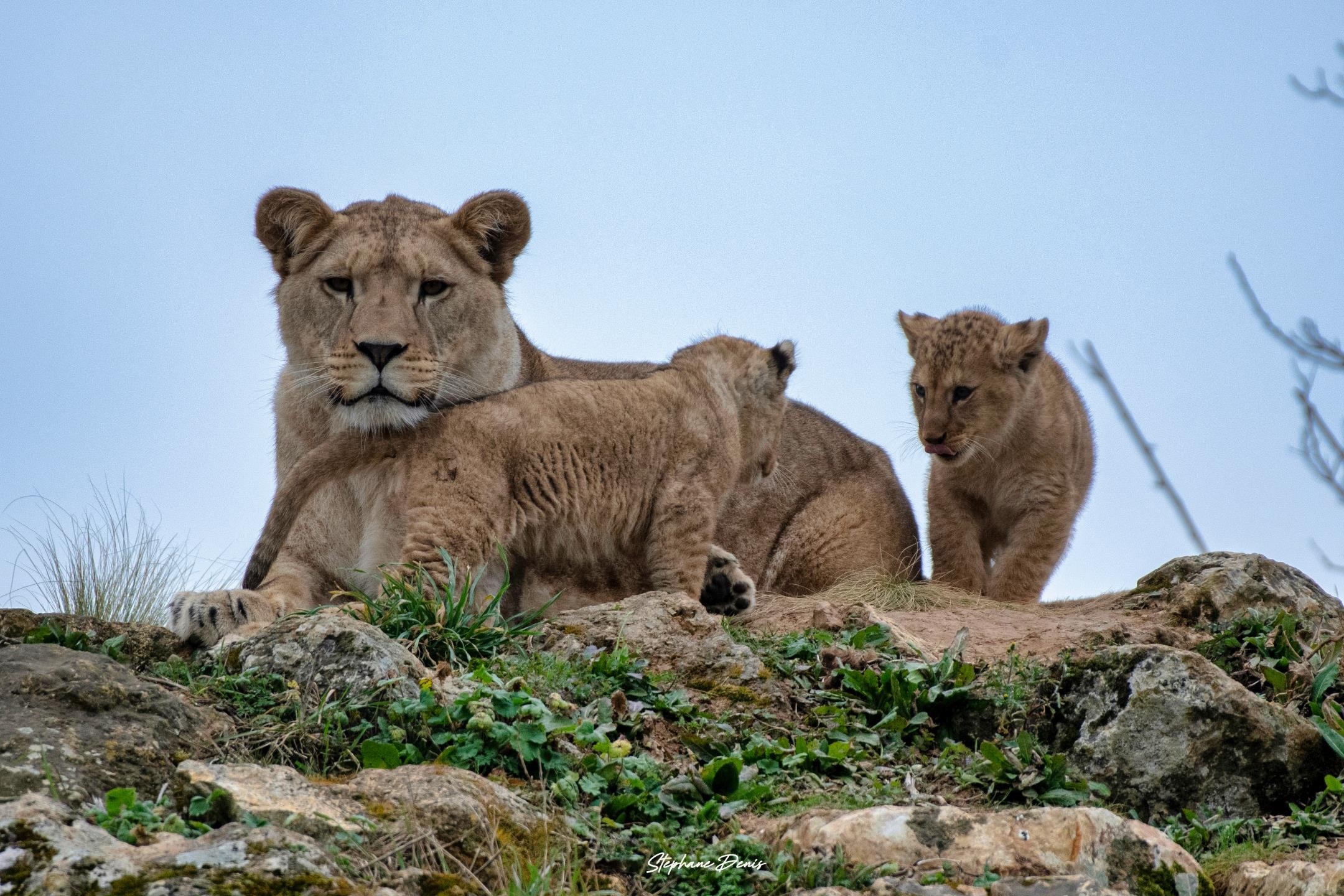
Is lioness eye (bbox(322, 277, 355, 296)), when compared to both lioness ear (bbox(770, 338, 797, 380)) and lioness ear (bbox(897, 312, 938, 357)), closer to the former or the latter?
lioness ear (bbox(770, 338, 797, 380))

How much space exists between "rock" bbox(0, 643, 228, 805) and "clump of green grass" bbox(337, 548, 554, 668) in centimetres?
111

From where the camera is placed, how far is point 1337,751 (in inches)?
235

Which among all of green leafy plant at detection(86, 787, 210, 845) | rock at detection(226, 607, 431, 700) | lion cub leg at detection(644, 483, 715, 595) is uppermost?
lion cub leg at detection(644, 483, 715, 595)

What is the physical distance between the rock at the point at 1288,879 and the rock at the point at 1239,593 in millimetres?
3417

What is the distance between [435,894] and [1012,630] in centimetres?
483

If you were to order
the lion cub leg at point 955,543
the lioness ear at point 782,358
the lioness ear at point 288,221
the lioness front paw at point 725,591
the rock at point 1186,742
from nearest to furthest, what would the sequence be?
1. the rock at point 1186,742
2. the lioness ear at point 288,221
3. the lioness front paw at point 725,591
4. the lioness ear at point 782,358
5. the lion cub leg at point 955,543

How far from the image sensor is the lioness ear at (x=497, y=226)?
27.0 feet

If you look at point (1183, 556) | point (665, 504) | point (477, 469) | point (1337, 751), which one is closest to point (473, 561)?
point (477, 469)

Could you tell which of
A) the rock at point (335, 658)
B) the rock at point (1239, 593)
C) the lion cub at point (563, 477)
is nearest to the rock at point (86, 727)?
the rock at point (335, 658)

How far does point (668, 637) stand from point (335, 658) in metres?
1.76

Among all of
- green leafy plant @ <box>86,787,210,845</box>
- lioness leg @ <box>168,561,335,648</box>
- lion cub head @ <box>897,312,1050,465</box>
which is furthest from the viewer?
lion cub head @ <box>897,312,1050,465</box>

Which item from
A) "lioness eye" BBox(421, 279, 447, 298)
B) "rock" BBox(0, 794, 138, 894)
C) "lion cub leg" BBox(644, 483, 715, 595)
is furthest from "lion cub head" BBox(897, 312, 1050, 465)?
"rock" BBox(0, 794, 138, 894)

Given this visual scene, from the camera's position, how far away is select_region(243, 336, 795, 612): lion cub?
7.23 metres

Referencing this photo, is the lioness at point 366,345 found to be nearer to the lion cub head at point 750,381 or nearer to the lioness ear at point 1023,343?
the lion cub head at point 750,381
